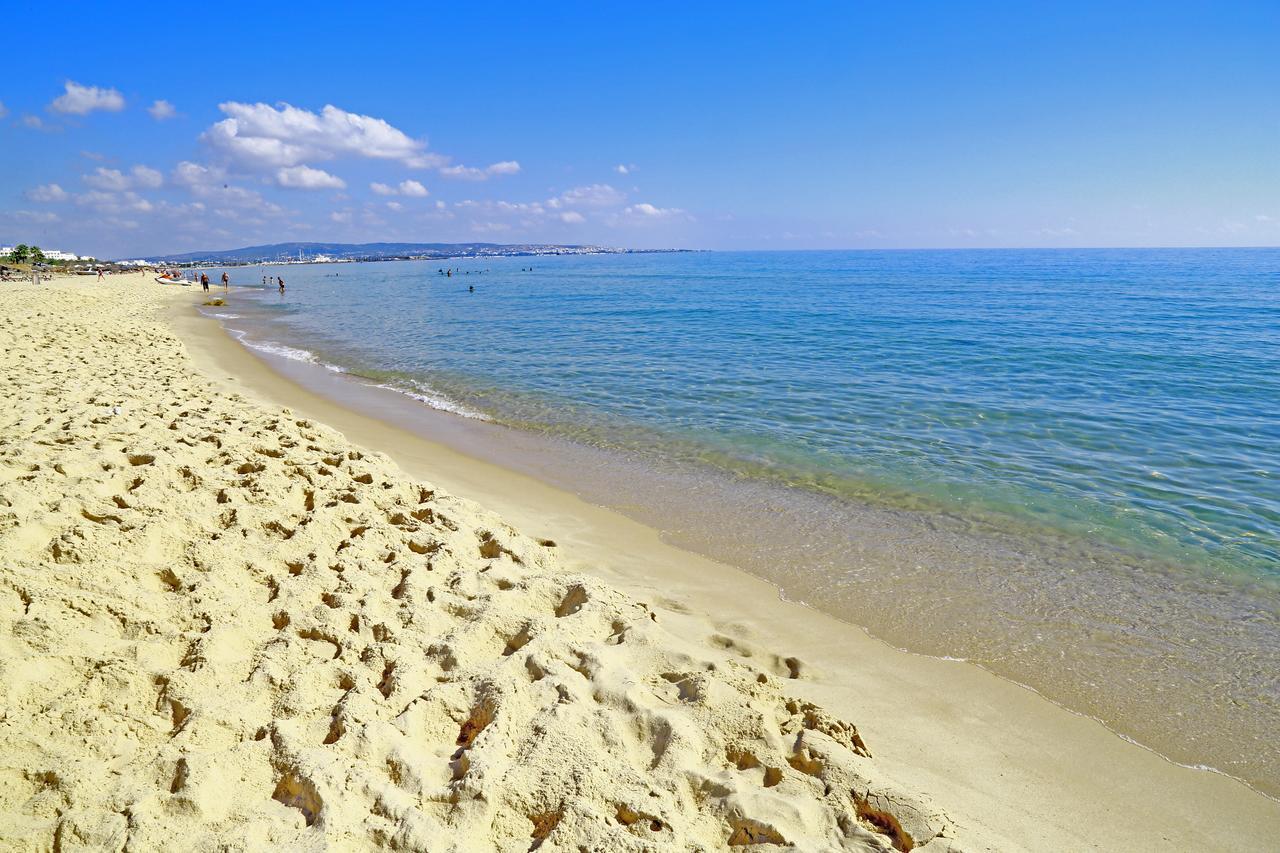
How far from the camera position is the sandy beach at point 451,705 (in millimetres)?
2875

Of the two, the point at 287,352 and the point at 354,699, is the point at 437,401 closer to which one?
the point at 287,352

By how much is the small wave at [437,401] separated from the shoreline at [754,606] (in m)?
2.13

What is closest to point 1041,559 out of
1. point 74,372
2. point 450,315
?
point 74,372

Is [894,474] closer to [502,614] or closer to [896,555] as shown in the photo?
[896,555]

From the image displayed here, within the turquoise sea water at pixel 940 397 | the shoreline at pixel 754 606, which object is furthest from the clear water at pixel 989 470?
the shoreline at pixel 754 606

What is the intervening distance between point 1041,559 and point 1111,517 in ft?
5.69

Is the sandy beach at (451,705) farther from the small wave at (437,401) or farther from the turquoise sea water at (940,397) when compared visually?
the small wave at (437,401)

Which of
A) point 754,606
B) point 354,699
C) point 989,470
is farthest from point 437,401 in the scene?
point 354,699

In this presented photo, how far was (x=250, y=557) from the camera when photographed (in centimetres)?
482

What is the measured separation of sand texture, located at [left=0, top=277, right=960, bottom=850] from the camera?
282cm

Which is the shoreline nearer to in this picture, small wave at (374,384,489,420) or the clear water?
the clear water

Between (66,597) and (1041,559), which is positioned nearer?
(66,597)

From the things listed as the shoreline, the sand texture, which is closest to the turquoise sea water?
the shoreline

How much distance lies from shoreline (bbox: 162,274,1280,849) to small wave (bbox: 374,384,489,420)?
7.00 feet
